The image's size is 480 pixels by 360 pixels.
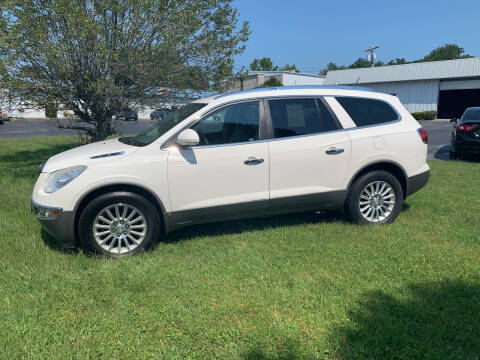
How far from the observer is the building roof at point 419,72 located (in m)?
34.3

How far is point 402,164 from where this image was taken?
193 inches

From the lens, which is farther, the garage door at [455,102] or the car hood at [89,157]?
the garage door at [455,102]

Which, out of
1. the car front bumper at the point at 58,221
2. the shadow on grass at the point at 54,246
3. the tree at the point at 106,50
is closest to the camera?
the car front bumper at the point at 58,221

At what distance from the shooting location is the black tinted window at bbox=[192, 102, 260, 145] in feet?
14.0

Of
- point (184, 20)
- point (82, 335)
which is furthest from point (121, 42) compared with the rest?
point (82, 335)

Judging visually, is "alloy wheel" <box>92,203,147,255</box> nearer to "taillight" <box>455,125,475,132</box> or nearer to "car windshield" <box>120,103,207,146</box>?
"car windshield" <box>120,103,207,146</box>

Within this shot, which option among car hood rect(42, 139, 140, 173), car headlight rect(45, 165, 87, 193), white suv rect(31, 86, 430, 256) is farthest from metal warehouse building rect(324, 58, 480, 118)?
car headlight rect(45, 165, 87, 193)

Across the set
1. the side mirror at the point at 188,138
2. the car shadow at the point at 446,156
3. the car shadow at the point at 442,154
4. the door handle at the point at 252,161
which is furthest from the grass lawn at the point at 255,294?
the car shadow at the point at 442,154

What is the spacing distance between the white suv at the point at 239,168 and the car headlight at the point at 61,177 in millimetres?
13

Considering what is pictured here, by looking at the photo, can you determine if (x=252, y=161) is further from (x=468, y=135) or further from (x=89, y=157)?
(x=468, y=135)

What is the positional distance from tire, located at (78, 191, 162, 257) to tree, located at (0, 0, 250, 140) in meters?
4.45

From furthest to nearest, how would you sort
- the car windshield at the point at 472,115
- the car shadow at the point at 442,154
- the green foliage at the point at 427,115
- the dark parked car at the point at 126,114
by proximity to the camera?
the green foliage at the point at 427,115
the car shadow at the point at 442,154
the car windshield at the point at 472,115
the dark parked car at the point at 126,114

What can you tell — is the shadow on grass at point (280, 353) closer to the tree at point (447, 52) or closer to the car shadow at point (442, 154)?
the car shadow at point (442, 154)

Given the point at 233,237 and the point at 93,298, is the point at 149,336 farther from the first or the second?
the point at 233,237
